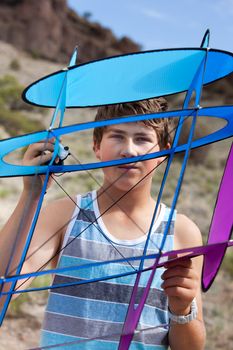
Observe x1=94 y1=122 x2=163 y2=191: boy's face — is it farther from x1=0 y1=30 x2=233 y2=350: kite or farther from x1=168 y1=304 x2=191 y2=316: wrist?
x1=168 y1=304 x2=191 y2=316: wrist

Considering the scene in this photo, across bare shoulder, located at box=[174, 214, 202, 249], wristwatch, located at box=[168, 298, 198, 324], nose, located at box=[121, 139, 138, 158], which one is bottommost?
wristwatch, located at box=[168, 298, 198, 324]

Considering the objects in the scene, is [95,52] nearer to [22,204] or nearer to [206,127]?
[206,127]

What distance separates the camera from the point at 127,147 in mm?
1273

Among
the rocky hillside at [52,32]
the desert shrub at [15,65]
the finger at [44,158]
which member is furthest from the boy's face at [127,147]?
the rocky hillside at [52,32]

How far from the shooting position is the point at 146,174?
4.39 feet

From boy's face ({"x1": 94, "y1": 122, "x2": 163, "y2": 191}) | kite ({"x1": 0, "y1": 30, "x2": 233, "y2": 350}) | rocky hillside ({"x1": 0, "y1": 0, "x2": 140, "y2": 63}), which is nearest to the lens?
kite ({"x1": 0, "y1": 30, "x2": 233, "y2": 350})

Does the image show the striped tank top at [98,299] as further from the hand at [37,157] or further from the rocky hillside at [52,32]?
→ the rocky hillside at [52,32]

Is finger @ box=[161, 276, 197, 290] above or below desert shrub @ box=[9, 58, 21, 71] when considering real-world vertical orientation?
below

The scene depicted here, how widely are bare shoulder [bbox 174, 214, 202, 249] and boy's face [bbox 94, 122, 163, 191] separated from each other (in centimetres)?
20

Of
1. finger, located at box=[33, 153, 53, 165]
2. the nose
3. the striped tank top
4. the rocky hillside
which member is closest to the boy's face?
the nose

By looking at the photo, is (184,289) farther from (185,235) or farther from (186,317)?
(185,235)

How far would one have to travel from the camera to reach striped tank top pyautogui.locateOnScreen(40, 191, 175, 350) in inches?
51.0

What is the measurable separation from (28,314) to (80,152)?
7.42 m

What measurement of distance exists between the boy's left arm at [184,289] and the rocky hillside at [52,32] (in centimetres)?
2843
